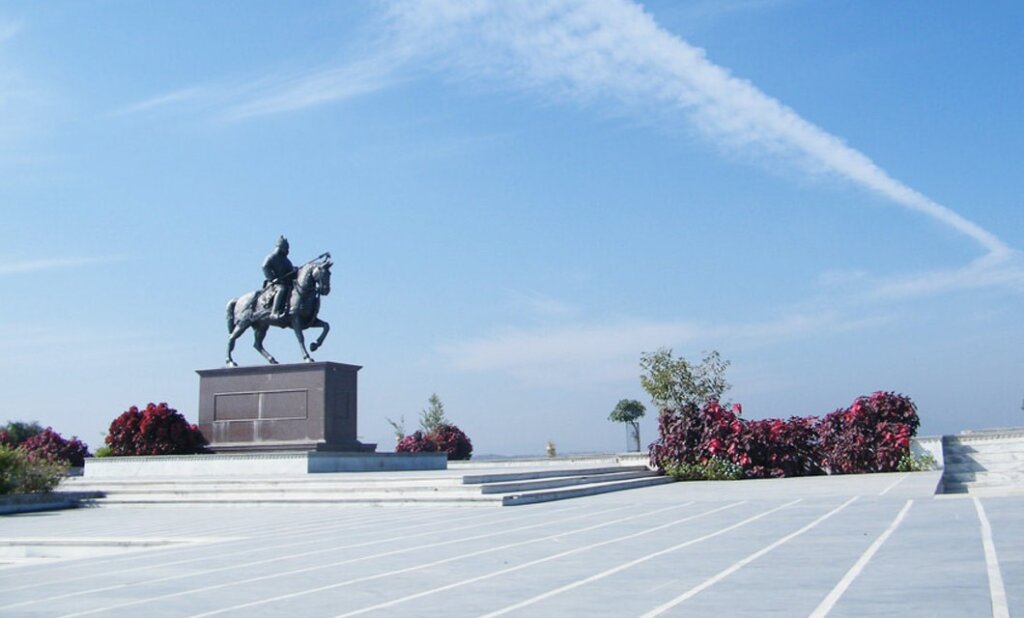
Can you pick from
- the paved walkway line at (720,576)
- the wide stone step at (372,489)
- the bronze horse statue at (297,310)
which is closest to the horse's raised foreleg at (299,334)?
the bronze horse statue at (297,310)

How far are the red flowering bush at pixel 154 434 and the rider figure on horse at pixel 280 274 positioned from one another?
360 cm

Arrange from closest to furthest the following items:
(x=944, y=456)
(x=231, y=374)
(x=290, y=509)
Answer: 1. (x=290, y=509)
2. (x=944, y=456)
3. (x=231, y=374)

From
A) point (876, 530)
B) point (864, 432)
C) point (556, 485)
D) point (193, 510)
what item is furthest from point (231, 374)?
point (876, 530)

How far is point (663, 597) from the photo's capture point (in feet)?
18.9

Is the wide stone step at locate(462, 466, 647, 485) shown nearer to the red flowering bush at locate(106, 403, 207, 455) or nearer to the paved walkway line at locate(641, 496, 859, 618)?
the paved walkway line at locate(641, 496, 859, 618)

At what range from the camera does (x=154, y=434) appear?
25094 mm

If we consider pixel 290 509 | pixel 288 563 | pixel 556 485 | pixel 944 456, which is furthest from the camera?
pixel 944 456

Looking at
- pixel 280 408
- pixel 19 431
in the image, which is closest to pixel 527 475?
pixel 280 408

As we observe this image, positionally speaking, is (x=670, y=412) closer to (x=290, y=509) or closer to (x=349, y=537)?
(x=290, y=509)

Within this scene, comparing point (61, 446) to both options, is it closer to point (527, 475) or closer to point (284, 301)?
point (284, 301)

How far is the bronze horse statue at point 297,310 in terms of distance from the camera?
83.5 ft

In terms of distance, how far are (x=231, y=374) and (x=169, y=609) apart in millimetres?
19803

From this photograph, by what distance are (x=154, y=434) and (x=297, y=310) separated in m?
4.65

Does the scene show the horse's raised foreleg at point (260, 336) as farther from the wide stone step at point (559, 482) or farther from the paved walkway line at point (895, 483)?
the paved walkway line at point (895, 483)
